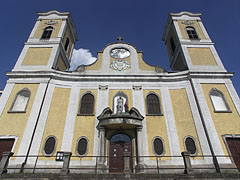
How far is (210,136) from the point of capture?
13203 mm

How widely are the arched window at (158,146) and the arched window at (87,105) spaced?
219 inches

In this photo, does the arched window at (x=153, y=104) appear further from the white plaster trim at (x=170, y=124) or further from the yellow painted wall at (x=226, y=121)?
the yellow painted wall at (x=226, y=121)

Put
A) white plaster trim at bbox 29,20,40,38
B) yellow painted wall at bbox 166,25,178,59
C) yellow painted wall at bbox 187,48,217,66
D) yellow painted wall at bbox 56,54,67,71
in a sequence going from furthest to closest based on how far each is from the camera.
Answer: yellow painted wall at bbox 166,25,178,59, white plaster trim at bbox 29,20,40,38, yellow painted wall at bbox 56,54,67,71, yellow painted wall at bbox 187,48,217,66

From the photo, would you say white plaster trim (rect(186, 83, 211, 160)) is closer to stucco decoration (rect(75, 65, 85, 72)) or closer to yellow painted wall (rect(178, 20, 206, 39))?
yellow painted wall (rect(178, 20, 206, 39))

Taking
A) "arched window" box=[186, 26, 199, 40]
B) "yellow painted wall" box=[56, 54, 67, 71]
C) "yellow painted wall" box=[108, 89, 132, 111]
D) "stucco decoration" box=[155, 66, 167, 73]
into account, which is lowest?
"yellow painted wall" box=[108, 89, 132, 111]

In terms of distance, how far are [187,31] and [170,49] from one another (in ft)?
10.3

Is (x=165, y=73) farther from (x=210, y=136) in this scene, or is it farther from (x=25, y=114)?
(x=25, y=114)

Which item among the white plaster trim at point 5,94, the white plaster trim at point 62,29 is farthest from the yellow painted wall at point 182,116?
the white plaster trim at point 5,94

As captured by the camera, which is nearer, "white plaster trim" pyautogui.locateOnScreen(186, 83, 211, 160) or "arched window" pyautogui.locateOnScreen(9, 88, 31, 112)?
"white plaster trim" pyautogui.locateOnScreen(186, 83, 211, 160)

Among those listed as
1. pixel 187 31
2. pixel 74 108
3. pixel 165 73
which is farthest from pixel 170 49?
pixel 74 108

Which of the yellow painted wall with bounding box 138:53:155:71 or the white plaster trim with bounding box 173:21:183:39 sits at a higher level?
the white plaster trim with bounding box 173:21:183:39

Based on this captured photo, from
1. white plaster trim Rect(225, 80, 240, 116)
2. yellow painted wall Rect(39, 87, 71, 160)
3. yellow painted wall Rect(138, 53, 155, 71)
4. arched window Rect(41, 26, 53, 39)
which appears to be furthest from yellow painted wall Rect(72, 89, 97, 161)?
white plaster trim Rect(225, 80, 240, 116)

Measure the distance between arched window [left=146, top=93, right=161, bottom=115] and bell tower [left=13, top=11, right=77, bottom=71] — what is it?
9606 millimetres

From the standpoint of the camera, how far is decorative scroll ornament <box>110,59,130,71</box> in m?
17.9
